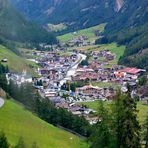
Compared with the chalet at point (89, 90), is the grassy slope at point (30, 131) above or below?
below

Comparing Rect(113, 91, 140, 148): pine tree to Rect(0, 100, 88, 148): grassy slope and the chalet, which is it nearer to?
Rect(0, 100, 88, 148): grassy slope

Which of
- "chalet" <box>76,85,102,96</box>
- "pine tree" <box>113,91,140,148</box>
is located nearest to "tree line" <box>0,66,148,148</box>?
"pine tree" <box>113,91,140,148</box>

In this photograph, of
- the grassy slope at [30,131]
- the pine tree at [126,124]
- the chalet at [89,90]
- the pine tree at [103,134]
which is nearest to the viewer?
the pine tree at [126,124]

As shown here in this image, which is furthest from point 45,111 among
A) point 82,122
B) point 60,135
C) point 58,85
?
point 58,85

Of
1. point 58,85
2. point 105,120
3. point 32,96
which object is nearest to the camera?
point 105,120

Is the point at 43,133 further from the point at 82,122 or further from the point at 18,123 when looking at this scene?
the point at 82,122

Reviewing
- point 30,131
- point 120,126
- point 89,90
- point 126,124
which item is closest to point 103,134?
point 120,126

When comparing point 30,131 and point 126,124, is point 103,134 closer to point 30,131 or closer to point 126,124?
point 126,124

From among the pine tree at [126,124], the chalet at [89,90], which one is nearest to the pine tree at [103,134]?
the pine tree at [126,124]

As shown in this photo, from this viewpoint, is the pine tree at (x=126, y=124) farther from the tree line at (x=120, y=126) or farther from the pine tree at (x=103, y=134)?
the pine tree at (x=103, y=134)
